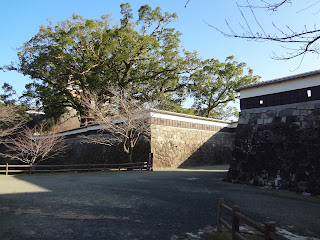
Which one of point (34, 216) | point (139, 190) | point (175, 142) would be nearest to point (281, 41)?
point (34, 216)

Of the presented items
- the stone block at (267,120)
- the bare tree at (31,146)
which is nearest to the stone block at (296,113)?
the stone block at (267,120)

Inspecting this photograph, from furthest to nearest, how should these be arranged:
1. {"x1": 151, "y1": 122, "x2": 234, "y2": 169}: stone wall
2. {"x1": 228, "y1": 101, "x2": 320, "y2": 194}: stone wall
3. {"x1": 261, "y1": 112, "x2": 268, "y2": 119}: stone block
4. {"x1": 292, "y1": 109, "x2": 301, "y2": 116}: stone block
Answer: {"x1": 151, "y1": 122, "x2": 234, "y2": 169}: stone wall < {"x1": 261, "y1": 112, "x2": 268, "y2": 119}: stone block < {"x1": 292, "y1": 109, "x2": 301, "y2": 116}: stone block < {"x1": 228, "y1": 101, "x2": 320, "y2": 194}: stone wall

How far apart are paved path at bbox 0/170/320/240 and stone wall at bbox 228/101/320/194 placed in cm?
100

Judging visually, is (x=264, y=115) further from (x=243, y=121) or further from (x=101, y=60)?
(x=101, y=60)

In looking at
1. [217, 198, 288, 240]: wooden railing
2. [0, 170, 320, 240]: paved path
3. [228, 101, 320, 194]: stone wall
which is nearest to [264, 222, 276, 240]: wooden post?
[217, 198, 288, 240]: wooden railing

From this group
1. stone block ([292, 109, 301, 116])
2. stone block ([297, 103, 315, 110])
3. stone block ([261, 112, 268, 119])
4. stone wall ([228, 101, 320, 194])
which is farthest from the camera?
stone block ([261, 112, 268, 119])

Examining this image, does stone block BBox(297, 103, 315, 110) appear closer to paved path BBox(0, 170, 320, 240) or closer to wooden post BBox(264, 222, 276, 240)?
paved path BBox(0, 170, 320, 240)

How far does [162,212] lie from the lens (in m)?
5.66

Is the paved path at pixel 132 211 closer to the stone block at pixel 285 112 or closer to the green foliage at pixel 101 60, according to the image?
the stone block at pixel 285 112

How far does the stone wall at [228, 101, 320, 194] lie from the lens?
8789 millimetres

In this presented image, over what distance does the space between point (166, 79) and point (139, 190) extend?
17.5 m

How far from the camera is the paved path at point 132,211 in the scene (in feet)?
14.1

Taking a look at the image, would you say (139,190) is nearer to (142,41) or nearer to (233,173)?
(233,173)

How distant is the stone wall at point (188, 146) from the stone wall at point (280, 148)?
697cm
